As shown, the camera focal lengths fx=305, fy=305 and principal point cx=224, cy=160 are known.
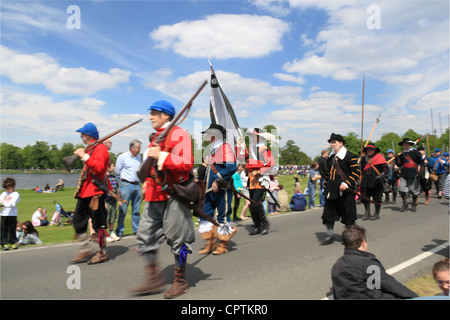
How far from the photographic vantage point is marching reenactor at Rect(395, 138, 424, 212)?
10375mm

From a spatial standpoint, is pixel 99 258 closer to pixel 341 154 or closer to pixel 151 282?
pixel 151 282

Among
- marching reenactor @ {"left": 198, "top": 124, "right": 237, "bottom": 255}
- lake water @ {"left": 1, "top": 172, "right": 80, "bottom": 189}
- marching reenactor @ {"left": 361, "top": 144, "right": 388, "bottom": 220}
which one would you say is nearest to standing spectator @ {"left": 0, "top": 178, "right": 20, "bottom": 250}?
marching reenactor @ {"left": 198, "top": 124, "right": 237, "bottom": 255}

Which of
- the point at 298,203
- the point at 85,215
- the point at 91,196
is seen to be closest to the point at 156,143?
→ the point at 91,196

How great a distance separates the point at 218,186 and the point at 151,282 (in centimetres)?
237

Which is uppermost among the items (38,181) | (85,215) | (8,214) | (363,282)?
(85,215)

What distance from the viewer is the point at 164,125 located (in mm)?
3793

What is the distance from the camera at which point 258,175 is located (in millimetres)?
7055

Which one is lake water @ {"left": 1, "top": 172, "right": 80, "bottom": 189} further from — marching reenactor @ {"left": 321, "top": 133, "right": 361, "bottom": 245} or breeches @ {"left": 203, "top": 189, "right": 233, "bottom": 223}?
marching reenactor @ {"left": 321, "top": 133, "right": 361, "bottom": 245}

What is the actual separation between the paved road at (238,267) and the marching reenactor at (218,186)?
1.09ft

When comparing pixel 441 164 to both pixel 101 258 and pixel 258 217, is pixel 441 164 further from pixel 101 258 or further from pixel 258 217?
pixel 101 258

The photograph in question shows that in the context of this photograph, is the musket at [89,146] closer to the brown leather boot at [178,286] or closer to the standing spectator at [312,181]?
the brown leather boot at [178,286]
